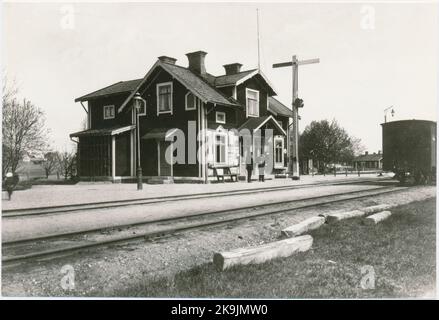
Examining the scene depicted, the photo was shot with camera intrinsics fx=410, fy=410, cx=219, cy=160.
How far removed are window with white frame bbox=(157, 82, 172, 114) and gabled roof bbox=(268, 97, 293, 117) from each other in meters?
8.37

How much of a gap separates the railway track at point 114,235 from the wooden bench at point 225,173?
10.9 meters

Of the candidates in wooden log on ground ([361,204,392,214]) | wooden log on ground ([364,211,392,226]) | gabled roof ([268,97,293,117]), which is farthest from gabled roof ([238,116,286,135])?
wooden log on ground ([364,211,392,226])

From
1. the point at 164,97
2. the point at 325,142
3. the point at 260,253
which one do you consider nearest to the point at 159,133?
the point at 164,97

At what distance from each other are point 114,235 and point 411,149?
56.9 ft

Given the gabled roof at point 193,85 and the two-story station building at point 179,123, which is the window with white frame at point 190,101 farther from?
the gabled roof at point 193,85

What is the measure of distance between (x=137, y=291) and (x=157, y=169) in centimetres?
1869

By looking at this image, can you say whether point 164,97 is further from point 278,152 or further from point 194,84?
point 278,152

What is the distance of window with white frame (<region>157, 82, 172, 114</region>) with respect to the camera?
2381 centimetres

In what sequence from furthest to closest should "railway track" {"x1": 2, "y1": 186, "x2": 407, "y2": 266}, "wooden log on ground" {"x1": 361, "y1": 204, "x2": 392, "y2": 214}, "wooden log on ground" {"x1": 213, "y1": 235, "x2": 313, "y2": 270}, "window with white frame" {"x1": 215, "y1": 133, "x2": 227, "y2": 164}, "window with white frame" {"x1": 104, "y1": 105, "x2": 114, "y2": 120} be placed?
1. "window with white frame" {"x1": 104, "y1": 105, "x2": 114, "y2": 120}
2. "window with white frame" {"x1": 215, "y1": 133, "x2": 227, "y2": 164}
3. "wooden log on ground" {"x1": 361, "y1": 204, "x2": 392, "y2": 214}
4. "railway track" {"x1": 2, "y1": 186, "x2": 407, "y2": 266}
5. "wooden log on ground" {"x1": 213, "y1": 235, "x2": 313, "y2": 270}

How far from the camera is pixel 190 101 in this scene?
905 inches

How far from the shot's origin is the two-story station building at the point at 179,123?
74.8 feet

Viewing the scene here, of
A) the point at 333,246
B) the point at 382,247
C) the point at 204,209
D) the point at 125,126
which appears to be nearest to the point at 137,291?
the point at 333,246

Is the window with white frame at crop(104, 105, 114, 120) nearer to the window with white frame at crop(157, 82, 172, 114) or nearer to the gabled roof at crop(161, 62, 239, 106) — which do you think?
the window with white frame at crop(157, 82, 172, 114)

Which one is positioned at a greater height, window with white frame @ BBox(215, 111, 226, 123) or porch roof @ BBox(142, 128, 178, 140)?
window with white frame @ BBox(215, 111, 226, 123)
